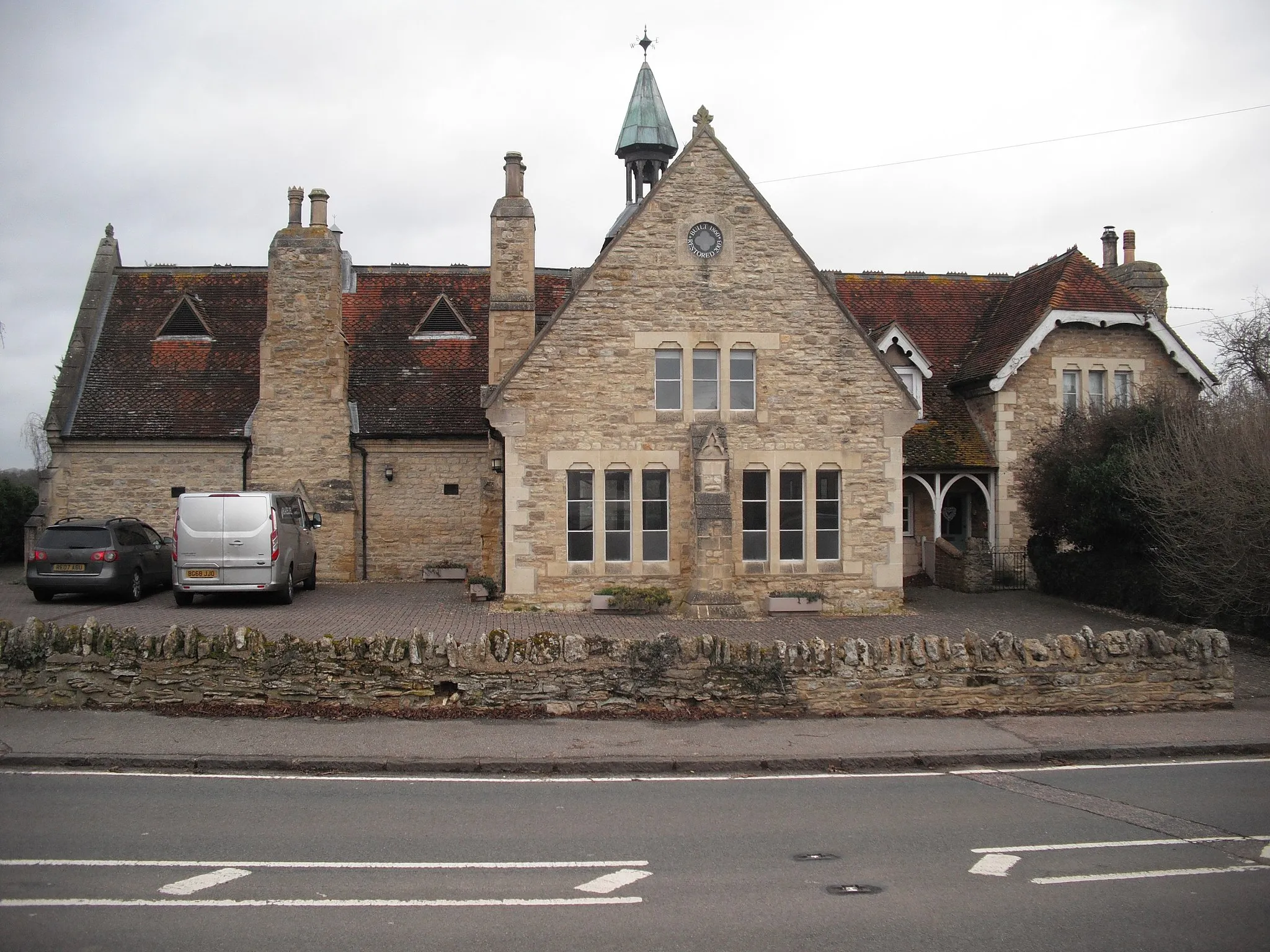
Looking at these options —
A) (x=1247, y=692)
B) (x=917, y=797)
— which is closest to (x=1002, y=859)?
(x=917, y=797)

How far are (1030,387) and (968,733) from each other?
58.2 feet

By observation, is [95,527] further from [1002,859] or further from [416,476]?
[1002,859]

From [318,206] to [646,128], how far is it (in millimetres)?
14234

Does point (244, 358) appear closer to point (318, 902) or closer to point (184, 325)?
point (184, 325)

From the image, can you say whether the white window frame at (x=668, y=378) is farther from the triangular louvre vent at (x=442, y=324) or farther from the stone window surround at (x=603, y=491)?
the triangular louvre vent at (x=442, y=324)

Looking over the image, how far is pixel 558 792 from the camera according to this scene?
32.8 ft

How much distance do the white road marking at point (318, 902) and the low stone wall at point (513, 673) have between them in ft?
19.6

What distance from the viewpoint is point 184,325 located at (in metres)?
31.3

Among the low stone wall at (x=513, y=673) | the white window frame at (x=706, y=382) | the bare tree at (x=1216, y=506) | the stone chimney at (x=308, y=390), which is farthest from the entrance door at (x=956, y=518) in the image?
the low stone wall at (x=513, y=673)

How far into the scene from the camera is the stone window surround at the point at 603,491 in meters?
21.8

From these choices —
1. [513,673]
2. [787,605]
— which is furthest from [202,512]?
[787,605]

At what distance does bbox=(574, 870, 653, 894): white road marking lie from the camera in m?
7.08

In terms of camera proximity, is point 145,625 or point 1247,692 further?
point 145,625

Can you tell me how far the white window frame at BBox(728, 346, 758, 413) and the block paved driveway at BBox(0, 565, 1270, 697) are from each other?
447 cm
